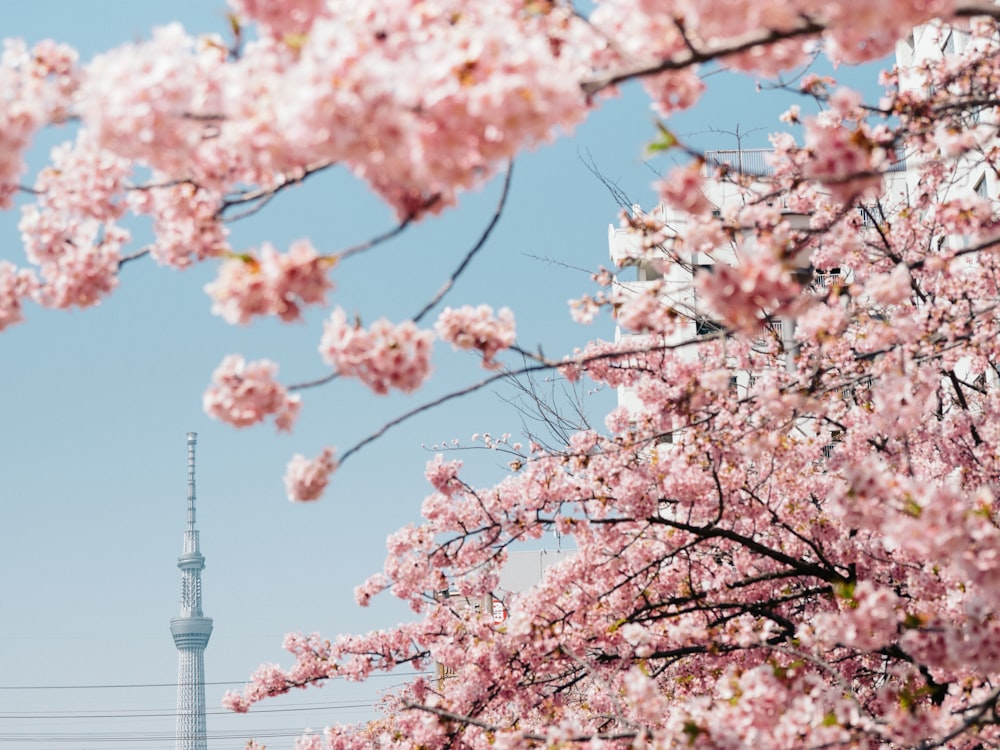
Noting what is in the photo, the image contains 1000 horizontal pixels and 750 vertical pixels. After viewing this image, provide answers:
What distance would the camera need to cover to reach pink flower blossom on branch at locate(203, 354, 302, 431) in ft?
12.6

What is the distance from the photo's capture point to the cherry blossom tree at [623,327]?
104 inches

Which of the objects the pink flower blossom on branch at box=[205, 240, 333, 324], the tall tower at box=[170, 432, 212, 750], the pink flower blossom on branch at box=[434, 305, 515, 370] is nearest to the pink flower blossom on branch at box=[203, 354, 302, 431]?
the pink flower blossom on branch at box=[205, 240, 333, 324]

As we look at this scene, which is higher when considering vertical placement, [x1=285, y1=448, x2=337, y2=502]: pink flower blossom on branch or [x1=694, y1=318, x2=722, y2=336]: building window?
[x1=694, y1=318, x2=722, y2=336]: building window

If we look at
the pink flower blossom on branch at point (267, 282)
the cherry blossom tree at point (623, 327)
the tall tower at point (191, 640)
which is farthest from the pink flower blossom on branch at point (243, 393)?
the tall tower at point (191, 640)

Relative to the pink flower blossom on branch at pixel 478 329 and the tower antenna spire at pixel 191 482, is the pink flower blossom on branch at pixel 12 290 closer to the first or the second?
the pink flower blossom on branch at pixel 478 329

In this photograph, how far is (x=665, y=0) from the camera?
2967 millimetres

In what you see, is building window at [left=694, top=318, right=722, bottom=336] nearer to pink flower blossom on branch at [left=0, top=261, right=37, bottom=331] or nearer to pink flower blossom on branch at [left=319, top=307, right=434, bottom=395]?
pink flower blossom on branch at [left=319, top=307, right=434, bottom=395]

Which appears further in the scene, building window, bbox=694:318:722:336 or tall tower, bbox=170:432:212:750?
tall tower, bbox=170:432:212:750

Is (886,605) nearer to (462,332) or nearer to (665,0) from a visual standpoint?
(462,332)

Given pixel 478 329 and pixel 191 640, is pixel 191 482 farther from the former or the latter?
pixel 478 329

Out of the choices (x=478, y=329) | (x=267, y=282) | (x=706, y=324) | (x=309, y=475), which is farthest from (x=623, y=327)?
(x=706, y=324)

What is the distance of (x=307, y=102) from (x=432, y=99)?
0.29 m

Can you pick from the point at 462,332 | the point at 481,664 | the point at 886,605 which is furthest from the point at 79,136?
the point at 481,664

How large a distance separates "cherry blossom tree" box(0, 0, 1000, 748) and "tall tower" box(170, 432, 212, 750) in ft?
443
